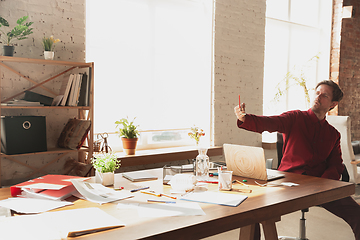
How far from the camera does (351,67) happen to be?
6.62 m

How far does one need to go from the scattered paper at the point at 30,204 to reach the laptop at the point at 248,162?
1.13m

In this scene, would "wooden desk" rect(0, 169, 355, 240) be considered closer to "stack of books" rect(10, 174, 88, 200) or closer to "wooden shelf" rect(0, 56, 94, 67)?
"stack of books" rect(10, 174, 88, 200)

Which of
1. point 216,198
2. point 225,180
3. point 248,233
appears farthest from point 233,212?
point 248,233

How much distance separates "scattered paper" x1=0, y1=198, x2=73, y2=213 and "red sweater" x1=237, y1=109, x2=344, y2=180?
1640 mm

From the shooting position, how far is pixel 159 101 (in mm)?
4449

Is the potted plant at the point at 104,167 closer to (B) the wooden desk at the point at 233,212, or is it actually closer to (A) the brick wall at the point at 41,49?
(B) the wooden desk at the point at 233,212

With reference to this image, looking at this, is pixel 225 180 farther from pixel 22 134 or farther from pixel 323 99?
pixel 22 134

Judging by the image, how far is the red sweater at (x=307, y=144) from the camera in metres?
2.72

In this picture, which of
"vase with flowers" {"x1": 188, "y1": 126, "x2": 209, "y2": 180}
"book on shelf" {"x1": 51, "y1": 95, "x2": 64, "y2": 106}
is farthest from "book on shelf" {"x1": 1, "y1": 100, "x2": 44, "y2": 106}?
"vase with flowers" {"x1": 188, "y1": 126, "x2": 209, "y2": 180}

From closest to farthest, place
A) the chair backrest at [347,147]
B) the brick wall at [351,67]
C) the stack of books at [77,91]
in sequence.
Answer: the stack of books at [77,91], the chair backrest at [347,147], the brick wall at [351,67]

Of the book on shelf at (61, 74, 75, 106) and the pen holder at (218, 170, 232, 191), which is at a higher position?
the book on shelf at (61, 74, 75, 106)

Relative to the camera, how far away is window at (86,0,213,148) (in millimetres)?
3979

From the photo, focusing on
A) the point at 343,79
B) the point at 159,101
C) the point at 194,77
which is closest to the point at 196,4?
the point at 194,77

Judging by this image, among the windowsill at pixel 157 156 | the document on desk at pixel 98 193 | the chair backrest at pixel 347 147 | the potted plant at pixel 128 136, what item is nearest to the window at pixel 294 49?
the chair backrest at pixel 347 147
